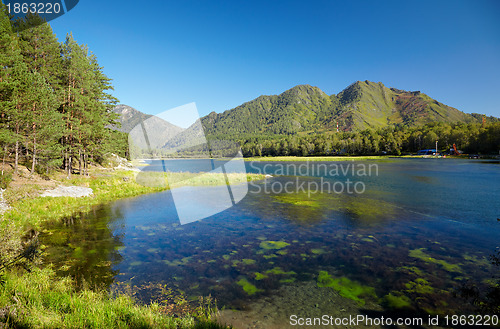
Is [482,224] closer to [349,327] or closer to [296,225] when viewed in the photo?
[296,225]

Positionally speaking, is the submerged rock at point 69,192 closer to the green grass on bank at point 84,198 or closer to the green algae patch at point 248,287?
the green grass on bank at point 84,198

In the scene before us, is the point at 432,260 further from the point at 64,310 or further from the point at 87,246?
the point at 87,246

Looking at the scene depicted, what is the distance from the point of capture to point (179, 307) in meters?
8.60

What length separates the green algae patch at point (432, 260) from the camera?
37.6 feet

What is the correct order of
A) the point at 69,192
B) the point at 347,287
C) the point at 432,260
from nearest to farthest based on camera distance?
the point at 347,287
the point at 432,260
the point at 69,192

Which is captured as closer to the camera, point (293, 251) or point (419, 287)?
point (419, 287)

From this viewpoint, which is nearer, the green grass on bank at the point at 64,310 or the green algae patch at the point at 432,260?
the green grass on bank at the point at 64,310

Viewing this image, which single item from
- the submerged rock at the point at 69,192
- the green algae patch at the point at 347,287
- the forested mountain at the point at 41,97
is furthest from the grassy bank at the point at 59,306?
the forested mountain at the point at 41,97

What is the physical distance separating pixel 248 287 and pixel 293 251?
480 centimetres

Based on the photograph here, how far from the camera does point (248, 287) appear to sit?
1016cm

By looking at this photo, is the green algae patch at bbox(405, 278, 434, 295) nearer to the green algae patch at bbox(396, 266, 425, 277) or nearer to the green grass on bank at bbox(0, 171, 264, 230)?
the green algae patch at bbox(396, 266, 425, 277)

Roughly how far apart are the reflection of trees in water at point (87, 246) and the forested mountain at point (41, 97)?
489 inches

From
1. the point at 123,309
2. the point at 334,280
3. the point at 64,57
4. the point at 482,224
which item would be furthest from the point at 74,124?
the point at 482,224

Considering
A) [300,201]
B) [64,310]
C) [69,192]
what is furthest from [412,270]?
[69,192]
